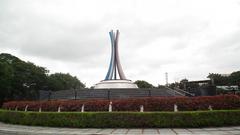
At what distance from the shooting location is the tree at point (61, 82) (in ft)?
161

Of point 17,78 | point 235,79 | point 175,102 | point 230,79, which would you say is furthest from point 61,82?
point 175,102

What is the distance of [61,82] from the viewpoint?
2324 inches

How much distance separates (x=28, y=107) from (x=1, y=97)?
22.4 meters

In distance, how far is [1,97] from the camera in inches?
1372

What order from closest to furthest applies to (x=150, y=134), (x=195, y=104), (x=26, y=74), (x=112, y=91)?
1. (x=150, y=134)
2. (x=195, y=104)
3. (x=112, y=91)
4. (x=26, y=74)

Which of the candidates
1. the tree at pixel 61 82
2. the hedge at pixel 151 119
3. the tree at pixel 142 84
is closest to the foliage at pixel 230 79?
the tree at pixel 142 84

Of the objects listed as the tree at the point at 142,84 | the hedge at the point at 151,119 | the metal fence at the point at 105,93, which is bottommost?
the hedge at the point at 151,119

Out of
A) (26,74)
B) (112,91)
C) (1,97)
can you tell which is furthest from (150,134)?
(26,74)

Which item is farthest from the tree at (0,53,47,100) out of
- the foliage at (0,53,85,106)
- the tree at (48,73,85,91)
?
the tree at (48,73,85,91)

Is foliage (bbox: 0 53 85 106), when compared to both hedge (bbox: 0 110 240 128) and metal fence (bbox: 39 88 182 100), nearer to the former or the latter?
metal fence (bbox: 39 88 182 100)

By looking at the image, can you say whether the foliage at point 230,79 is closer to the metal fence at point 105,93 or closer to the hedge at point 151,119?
the metal fence at point 105,93

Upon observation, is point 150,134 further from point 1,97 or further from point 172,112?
point 1,97

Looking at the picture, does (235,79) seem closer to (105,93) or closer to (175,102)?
(105,93)

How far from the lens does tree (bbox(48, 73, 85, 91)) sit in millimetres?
49125
